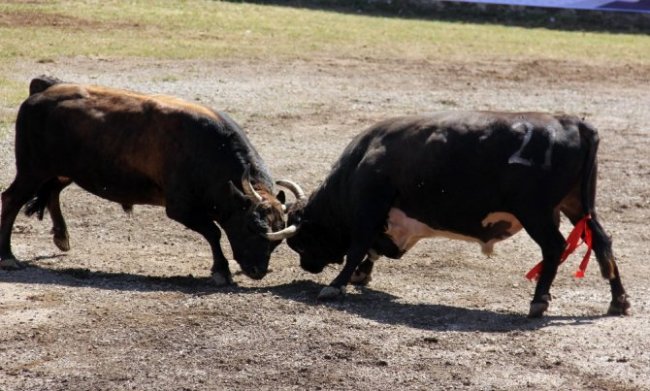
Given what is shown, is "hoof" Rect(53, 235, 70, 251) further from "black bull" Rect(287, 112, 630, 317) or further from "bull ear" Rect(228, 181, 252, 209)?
"black bull" Rect(287, 112, 630, 317)

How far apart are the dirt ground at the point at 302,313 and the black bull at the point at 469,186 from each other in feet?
1.58

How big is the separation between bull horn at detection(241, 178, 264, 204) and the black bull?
1.37 feet

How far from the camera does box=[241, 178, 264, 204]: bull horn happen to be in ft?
39.1

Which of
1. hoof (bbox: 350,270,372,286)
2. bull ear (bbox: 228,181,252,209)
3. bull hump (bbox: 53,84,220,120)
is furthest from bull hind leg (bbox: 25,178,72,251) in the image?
hoof (bbox: 350,270,372,286)

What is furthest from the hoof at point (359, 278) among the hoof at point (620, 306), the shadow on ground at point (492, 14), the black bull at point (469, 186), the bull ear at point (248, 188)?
the shadow on ground at point (492, 14)

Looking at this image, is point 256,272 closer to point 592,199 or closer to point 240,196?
point 240,196

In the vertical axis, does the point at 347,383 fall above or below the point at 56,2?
above

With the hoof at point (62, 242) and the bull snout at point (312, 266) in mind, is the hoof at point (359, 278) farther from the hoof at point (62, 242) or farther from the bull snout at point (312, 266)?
the hoof at point (62, 242)

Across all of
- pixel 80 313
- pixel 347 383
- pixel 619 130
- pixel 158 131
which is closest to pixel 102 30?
pixel 619 130

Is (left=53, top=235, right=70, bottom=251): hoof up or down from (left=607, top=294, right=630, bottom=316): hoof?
down

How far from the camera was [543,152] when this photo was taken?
10859 millimetres

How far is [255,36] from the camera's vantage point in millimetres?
26531

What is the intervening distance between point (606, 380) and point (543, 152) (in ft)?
7.39

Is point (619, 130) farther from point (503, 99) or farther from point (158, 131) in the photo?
point (158, 131)
